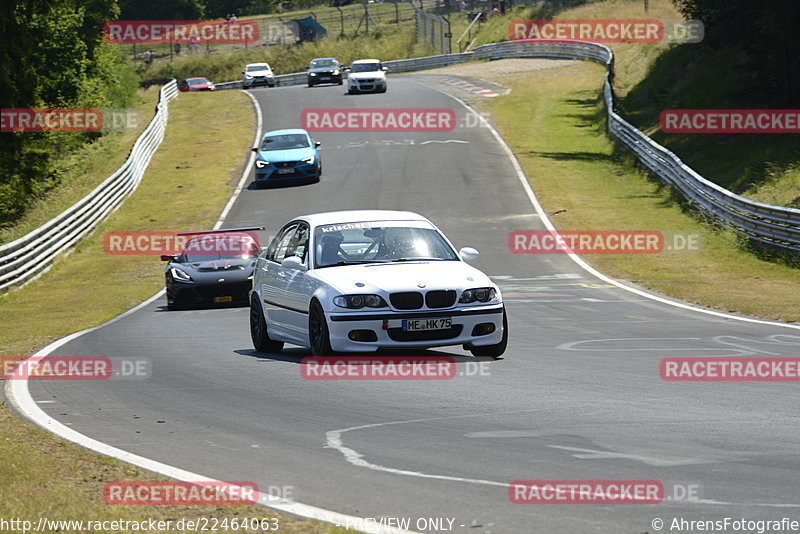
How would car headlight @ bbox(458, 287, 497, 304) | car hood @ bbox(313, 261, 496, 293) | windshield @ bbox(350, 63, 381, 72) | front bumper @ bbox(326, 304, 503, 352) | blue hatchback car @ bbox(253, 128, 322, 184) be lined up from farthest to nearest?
1. windshield @ bbox(350, 63, 381, 72)
2. blue hatchback car @ bbox(253, 128, 322, 184)
3. car headlight @ bbox(458, 287, 497, 304)
4. car hood @ bbox(313, 261, 496, 293)
5. front bumper @ bbox(326, 304, 503, 352)

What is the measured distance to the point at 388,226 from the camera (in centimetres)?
1266

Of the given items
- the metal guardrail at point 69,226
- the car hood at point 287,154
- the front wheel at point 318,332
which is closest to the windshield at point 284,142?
the car hood at point 287,154

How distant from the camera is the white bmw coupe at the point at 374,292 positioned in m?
11.3

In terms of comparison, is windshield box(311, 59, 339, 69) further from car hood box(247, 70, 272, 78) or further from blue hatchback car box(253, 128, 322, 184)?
blue hatchback car box(253, 128, 322, 184)

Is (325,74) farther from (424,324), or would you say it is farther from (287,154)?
(424,324)

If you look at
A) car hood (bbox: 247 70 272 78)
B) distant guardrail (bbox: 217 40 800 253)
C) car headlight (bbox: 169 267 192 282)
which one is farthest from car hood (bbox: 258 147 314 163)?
car hood (bbox: 247 70 272 78)

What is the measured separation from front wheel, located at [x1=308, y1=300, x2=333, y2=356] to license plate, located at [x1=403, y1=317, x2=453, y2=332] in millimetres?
807

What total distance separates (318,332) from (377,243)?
1.35m

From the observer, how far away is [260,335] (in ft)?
44.0

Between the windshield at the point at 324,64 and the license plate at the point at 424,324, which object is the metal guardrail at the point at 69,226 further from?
the windshield at the point at 324,64

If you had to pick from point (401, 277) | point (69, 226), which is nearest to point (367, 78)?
point (69, 226)

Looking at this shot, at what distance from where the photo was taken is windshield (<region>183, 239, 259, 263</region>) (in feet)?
70.1

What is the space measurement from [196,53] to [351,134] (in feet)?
198

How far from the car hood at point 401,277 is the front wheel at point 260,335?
62.4 inches
